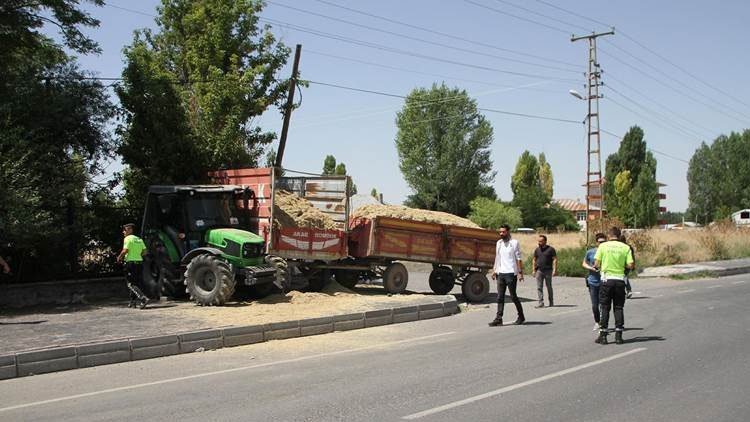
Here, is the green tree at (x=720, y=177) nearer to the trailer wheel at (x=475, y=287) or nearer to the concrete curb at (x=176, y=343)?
the trailer wheel at (x=475, y=287)

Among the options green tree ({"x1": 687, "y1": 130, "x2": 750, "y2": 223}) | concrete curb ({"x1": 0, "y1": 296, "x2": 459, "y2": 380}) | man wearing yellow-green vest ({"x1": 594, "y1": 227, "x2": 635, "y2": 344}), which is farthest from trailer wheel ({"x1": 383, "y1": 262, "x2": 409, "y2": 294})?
green tree ({"x1": 687, "y1": 130, "x2": 750, "y2": 223})

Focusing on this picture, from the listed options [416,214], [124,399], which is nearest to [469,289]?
[416,214]

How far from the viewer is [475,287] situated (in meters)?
17.5

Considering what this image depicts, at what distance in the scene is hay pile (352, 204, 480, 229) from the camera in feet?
57.2

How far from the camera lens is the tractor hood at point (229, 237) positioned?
1382 centimetres

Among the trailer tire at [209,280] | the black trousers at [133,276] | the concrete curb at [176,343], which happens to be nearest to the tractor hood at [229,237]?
the trailer tire at [209,280]

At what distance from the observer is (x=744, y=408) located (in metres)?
6.36

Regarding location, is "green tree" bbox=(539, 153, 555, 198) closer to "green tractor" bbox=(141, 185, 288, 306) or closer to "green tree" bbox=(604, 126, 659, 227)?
"green tree" bbox=(604, 126, 659, 227)

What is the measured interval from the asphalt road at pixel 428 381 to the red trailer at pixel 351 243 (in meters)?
4.05

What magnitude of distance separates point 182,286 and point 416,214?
6.92 meters

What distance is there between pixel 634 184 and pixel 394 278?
74156 mm

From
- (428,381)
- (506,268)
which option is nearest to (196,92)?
(506,268)

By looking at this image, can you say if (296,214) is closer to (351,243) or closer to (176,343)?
(351,243)

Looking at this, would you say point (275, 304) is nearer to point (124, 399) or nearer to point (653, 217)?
point (124, 399)
